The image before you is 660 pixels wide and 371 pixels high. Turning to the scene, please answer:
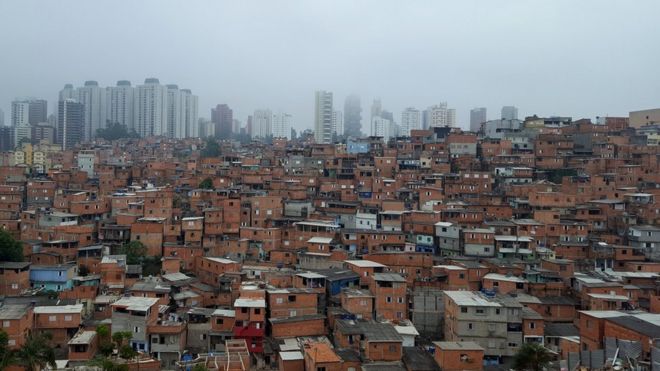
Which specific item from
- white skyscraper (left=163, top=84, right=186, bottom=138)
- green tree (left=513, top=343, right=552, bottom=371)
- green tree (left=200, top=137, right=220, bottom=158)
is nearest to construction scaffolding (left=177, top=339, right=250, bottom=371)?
green tree (left=513, top=343, right=552, bottom=371)

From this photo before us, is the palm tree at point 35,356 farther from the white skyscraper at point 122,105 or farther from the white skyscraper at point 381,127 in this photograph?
the white skyscraper at point 122,105

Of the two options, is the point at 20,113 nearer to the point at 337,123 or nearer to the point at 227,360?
the point at 337,123

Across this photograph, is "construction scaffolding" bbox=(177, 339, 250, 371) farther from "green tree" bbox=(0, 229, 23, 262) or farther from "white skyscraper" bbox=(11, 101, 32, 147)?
"white skyscraper" bbox=(11, 101, 32, 147)

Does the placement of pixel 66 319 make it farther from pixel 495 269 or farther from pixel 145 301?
pixel 495 269

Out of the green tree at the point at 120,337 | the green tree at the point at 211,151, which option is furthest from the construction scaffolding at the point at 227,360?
the green tree at the point at 211,151

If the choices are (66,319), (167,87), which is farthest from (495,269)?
(167,87)
